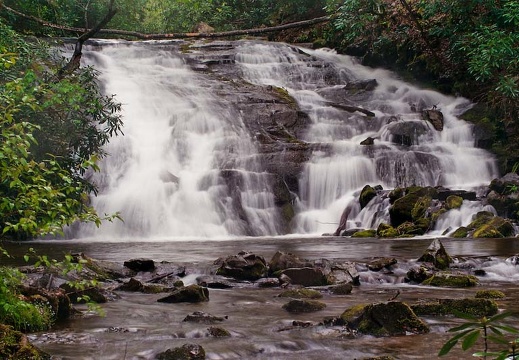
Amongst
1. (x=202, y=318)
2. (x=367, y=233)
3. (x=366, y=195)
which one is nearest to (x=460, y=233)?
(x=367, y=233)

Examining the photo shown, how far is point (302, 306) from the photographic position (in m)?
7.42

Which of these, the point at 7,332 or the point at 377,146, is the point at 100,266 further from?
the point at 377,146

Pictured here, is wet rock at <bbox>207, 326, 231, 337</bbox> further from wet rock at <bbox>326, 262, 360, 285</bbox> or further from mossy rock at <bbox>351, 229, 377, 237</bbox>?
mossy rock at <bbox>351, 229, 377, 237</bbox>

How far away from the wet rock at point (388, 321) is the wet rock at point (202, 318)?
57.7 inches

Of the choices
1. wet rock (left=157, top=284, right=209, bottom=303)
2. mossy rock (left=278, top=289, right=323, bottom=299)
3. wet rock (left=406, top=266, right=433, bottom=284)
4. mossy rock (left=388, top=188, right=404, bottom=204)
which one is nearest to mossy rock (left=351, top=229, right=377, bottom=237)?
mossy rock (left=388, top=188, right=404, bottom=204)

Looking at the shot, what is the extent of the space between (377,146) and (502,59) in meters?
5.90

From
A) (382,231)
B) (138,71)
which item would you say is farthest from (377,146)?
(138,71)

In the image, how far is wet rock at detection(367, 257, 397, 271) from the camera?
10.5 metres

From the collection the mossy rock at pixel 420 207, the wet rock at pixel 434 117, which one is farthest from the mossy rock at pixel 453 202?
the wet rock at pixel 434 117

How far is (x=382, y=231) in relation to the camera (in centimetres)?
1773

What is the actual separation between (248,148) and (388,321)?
17.8 meters

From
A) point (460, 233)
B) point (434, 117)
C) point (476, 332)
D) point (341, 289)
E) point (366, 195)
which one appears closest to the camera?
point (476, 332)

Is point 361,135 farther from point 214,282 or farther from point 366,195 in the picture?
point 214,282

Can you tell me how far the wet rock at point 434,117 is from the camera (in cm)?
2562
